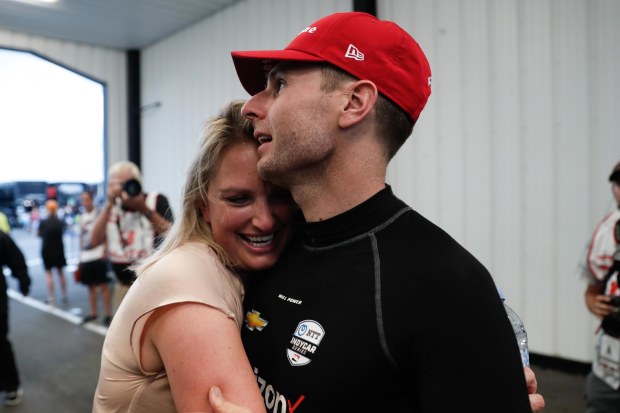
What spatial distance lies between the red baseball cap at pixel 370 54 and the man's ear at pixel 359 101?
0.02 m

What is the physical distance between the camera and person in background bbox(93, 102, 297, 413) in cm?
93

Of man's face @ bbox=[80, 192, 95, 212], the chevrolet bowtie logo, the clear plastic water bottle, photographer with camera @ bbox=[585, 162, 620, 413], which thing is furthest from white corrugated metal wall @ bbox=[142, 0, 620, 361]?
man's face @ bbox=[80, 192, 95, 212]

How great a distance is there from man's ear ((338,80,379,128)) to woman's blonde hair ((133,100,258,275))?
313mm

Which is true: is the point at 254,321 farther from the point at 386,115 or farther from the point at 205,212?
the point at 386,115

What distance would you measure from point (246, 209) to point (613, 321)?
6.56 feet

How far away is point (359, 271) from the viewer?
0.93m

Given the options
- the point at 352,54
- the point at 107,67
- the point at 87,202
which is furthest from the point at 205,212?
the point at 107,67

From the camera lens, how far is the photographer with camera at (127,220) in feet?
13.2

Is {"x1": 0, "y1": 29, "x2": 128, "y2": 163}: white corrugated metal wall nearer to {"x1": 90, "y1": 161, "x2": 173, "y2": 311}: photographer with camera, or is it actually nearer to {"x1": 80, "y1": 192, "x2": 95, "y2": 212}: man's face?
{"x1": 80, "y1": 192, "x2": 95, "y2": 212}: man's face

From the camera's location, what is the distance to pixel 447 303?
794 mm

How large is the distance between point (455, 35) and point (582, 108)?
1290 millimetres

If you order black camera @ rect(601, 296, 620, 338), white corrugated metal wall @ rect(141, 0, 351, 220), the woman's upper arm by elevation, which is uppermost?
white corrugated metal wall @ rect(141, 0, 351, 220)

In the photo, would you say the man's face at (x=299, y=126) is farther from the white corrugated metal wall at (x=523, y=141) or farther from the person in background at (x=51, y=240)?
the person in background at (x=51, y=240)

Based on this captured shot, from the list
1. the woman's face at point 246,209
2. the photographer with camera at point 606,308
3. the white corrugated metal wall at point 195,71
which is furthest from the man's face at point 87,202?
the photographer with camera at point 606,308
